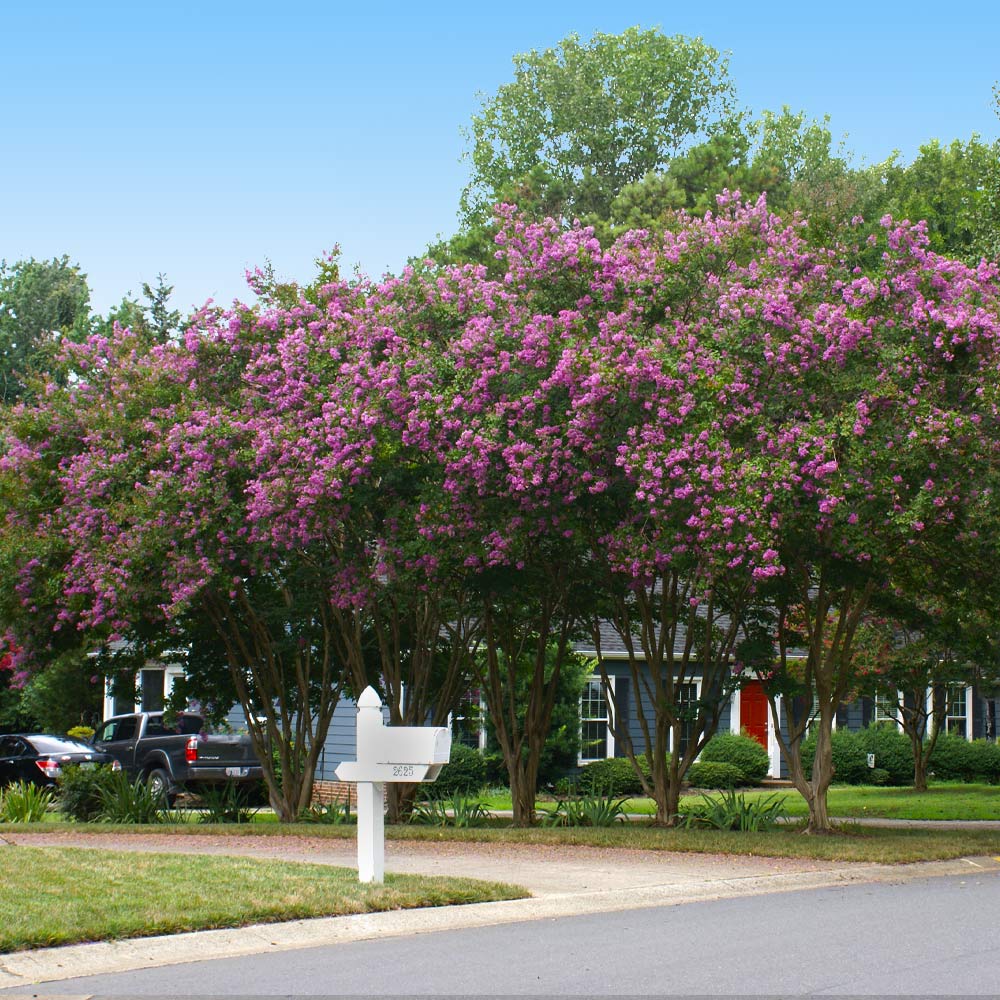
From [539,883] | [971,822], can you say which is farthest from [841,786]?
[539,883]

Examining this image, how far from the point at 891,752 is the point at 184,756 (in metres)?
15.8

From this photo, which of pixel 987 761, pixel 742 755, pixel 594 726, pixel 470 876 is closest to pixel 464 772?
pixel 594 726

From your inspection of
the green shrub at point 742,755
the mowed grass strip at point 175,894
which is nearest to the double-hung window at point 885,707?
the green shrub at point 742,755

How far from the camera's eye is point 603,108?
141 ft

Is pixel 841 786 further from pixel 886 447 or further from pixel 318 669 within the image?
pixel 886 447

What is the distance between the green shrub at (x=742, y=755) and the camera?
28938 millimetres

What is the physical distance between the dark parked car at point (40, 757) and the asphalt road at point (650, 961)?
16217mm

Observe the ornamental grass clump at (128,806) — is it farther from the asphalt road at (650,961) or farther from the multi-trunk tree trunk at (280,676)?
the asphalt road at (650,961)

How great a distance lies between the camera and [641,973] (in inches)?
303

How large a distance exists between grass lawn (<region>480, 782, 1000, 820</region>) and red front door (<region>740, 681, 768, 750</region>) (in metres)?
2.72

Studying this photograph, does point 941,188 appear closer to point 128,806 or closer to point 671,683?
point 671,683

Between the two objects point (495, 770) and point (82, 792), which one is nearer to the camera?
point (82, 792)

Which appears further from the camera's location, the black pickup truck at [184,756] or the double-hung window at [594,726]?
the double-hung window at [594,726]

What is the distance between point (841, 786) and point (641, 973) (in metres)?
23.7
